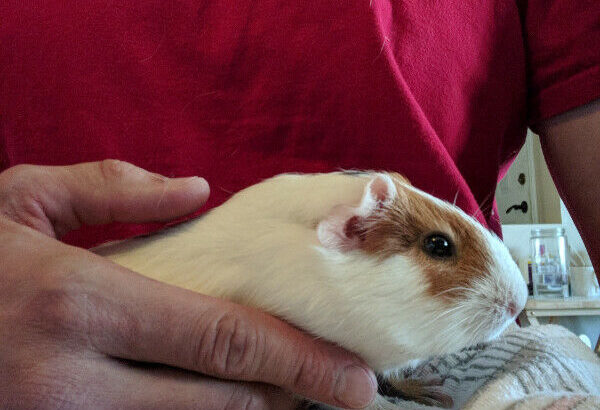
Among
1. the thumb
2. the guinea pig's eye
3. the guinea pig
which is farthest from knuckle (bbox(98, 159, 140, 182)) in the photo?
the guinea pig's eye

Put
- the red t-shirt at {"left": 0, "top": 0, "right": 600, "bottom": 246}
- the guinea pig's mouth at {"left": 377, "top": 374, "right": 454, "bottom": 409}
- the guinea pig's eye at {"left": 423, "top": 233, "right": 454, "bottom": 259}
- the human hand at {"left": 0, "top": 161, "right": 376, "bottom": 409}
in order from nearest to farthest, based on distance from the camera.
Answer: the human hand at {"left": 0, "top": 161, "right": 376, "bottom": 409}, the guinea pig's eye at {"left": 423, "top": 233, "right": 454, "bottom": 259}, the guinea pig's mouth at {"left": 377, "top": 374, "right": 454, "bottom": 409}, the red t-shirt at {"left": 0, "top": 0, "right": 600, "bottom": 246}

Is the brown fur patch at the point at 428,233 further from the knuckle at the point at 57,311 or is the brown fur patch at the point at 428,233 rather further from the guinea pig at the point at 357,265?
the knuckle at the point at 57,311

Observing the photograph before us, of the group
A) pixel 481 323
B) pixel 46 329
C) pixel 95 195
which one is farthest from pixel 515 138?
pixel 46 329

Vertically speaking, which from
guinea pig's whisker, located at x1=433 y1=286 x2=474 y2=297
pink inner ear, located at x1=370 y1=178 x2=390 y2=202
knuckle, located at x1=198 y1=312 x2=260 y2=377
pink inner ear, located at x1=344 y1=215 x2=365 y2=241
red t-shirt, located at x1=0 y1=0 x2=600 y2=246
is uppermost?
red t-shirt, located at x1=0 y1=0 x2=600 y2=246

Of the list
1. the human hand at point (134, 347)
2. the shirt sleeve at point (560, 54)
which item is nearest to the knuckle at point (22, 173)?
the human hand at point (134, 347)

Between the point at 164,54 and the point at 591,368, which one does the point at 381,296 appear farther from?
the point at 164,54

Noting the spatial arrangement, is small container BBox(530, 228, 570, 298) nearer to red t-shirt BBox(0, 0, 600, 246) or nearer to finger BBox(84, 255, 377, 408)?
red t-shirt BBox(0, 0, 600, 246)

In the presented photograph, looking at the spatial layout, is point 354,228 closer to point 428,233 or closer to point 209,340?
point 428,233
